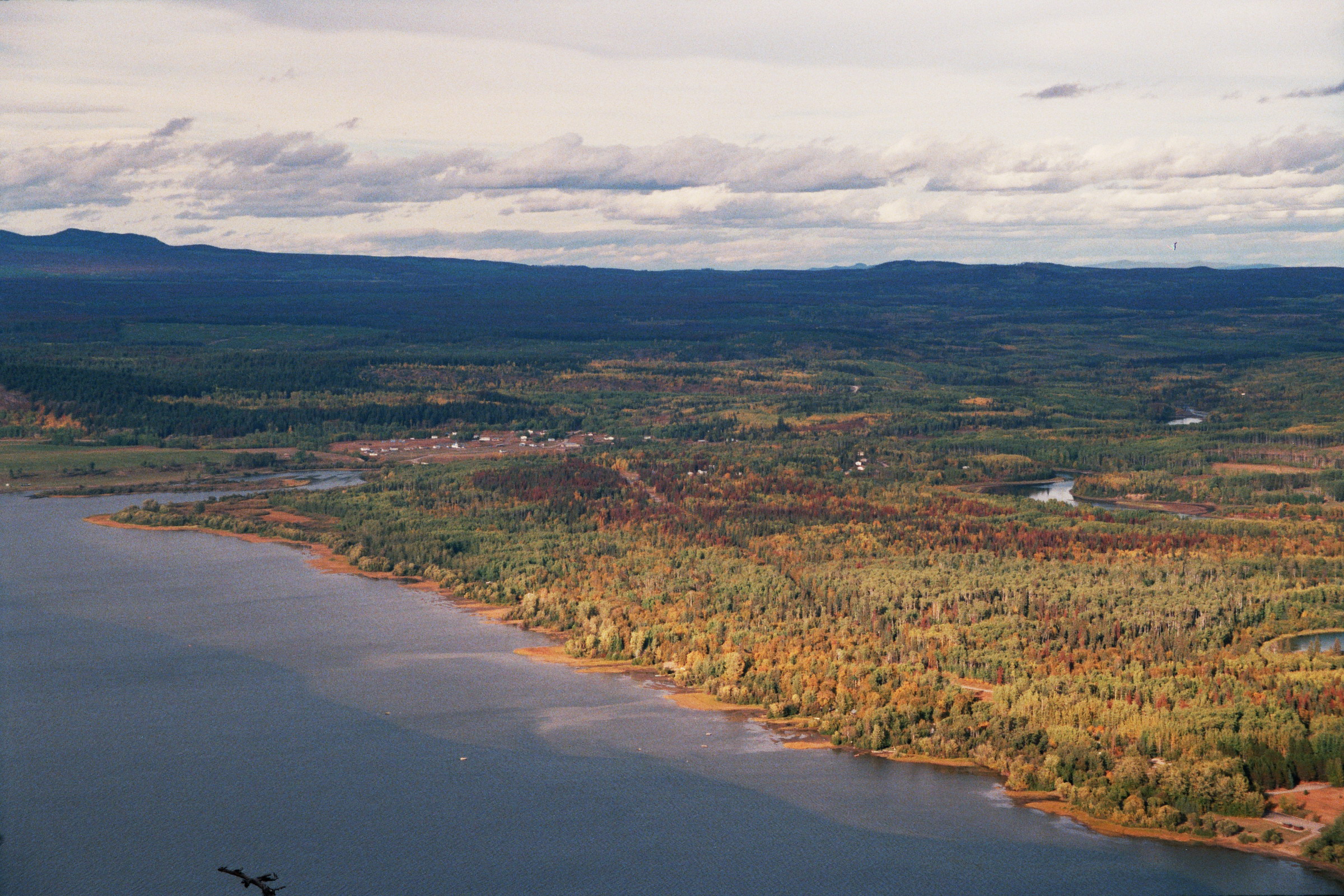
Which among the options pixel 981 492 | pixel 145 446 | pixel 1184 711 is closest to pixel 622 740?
pixel 1184 711

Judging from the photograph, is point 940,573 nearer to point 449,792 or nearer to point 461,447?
point 449,792

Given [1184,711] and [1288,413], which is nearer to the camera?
[1184,711]

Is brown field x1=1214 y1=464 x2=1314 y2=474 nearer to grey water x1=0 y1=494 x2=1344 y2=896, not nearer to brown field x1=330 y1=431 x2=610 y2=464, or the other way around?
brown field x1=330 y1=431 x2=610 y2=464

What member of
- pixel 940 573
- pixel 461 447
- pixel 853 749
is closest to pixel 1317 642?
pixel 940 573

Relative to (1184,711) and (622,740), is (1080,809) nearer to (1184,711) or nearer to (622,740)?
(1184,711)

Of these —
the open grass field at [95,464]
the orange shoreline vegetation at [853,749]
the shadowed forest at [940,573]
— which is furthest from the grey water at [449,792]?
the open grass field at [95,464]

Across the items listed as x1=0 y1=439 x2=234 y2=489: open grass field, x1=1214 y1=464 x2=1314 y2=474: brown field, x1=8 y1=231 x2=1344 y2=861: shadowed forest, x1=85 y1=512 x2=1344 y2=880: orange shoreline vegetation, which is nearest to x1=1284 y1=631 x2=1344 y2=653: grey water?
x1=8 y1=231 x2=1344 y2=861: shadowed forest
